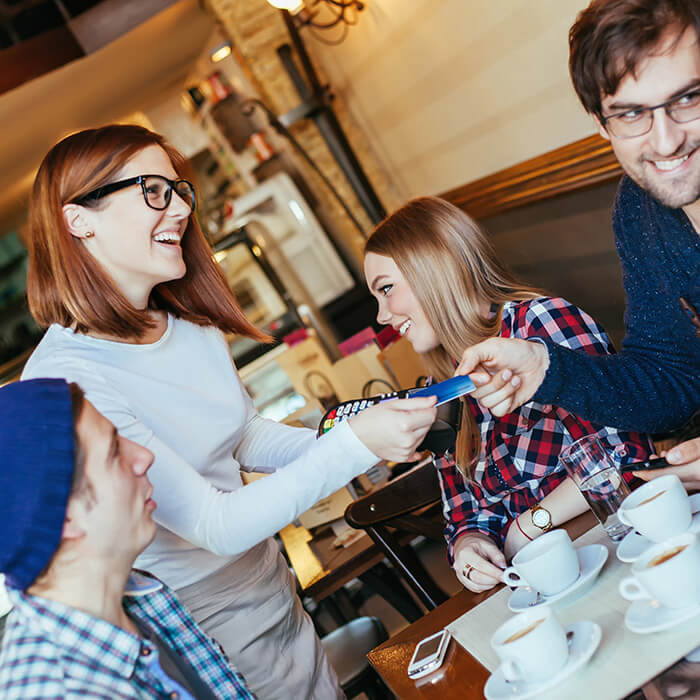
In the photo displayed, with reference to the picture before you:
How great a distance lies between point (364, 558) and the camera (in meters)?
2.32

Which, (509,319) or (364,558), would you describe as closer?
(509,319)

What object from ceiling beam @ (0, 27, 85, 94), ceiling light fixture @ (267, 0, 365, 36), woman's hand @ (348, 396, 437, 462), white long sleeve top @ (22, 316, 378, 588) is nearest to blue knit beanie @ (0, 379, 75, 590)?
Answer: white long sleeve top @ (22, 316, 378, 588)

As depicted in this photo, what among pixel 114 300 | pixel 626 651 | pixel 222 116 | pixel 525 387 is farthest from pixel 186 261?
pixel 222 116

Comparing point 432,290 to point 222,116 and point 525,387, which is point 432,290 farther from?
point 222,116

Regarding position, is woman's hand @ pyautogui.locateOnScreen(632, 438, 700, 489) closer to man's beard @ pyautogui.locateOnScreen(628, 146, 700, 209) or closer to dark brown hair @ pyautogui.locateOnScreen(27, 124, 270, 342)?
man's beard @ pyautogui.locateOnScreen(628, 146, 700, 209)

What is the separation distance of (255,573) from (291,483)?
38 centimetres

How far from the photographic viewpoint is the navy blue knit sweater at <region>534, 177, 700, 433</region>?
1.60 metres

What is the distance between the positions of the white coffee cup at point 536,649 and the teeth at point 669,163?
0.98 meters

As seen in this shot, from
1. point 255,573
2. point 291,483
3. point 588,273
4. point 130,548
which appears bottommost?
point 588,273

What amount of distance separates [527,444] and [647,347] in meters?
0.38

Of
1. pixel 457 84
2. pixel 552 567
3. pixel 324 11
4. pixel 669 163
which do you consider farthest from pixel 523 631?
pixel 324 11

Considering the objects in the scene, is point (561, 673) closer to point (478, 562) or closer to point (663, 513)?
point (663, 513)

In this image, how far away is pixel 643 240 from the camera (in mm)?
1721

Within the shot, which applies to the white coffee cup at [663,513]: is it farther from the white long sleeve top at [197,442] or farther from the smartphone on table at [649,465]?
the white long sleeve top at [197,442]
